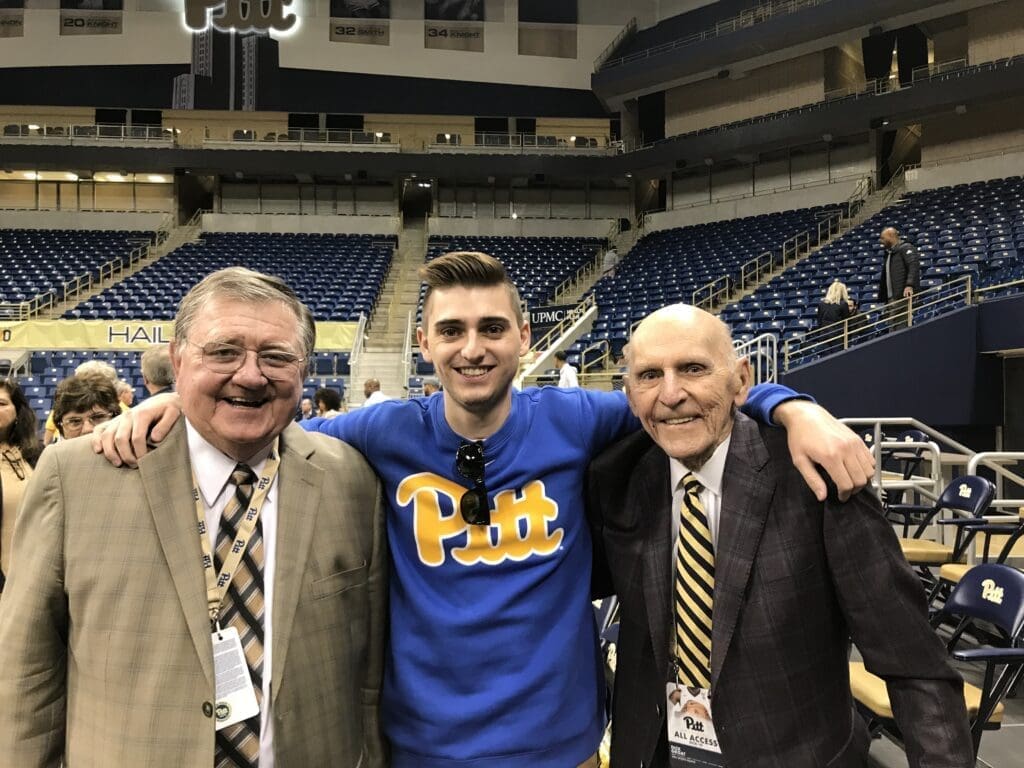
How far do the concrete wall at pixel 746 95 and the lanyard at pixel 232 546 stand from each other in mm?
21145

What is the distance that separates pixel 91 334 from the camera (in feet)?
44.3

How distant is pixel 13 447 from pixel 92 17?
980 inches

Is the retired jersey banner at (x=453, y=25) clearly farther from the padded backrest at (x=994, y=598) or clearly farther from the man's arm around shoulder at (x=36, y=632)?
the man's arm around shoulder at (x=36, y=632)

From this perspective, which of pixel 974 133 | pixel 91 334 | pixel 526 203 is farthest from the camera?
pixel 526 203

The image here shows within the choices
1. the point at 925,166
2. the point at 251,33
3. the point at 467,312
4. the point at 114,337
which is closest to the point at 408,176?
the point at 251,33

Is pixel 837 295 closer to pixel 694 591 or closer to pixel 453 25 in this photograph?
pixel 694 591

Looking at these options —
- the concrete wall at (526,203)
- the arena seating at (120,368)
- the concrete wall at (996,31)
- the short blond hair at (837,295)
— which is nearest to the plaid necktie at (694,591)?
the short blond hair at (837,295)

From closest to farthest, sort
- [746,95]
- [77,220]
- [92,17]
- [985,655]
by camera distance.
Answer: [985,655], [746,95], [92,17], [77,220]

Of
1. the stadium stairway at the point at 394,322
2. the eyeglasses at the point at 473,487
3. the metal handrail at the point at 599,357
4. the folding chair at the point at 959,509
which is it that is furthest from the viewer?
the stadium stairway at the point at 394,322

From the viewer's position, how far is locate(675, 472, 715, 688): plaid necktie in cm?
166

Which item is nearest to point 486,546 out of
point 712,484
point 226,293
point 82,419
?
point 712,484

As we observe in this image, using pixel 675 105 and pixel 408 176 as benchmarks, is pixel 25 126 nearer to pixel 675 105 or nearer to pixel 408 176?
pixel 408 176

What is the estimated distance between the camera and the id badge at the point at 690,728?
166 centimetres

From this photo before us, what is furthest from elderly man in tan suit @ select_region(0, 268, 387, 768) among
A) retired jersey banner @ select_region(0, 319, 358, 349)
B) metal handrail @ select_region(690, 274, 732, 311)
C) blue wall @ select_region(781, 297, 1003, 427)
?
metal handrail @ select_region(690, 274, 732, 311)
